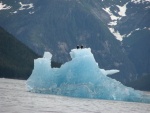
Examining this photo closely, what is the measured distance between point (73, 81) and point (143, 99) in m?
14.9

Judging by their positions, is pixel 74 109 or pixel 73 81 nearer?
pixel 74 109

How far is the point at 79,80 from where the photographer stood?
7369 centimetres

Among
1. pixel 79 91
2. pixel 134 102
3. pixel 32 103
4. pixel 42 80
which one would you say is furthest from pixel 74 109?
pixel 134 102

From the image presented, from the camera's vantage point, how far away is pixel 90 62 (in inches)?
2886

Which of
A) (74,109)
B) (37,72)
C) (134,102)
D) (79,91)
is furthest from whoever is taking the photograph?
(134,102)

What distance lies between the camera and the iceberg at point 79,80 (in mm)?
72000

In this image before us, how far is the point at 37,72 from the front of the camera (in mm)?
76438

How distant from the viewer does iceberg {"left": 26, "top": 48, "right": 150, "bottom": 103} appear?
72.0 metres

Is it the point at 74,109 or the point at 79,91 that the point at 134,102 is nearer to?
the point at 79,91

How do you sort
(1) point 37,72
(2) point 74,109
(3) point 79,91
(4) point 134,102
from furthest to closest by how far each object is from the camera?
(4) point 134,102 → (1) point 37,72 → (3) point 79,91 → (2) point 74,109

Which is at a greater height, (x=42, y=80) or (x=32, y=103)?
(x=42, y=80)

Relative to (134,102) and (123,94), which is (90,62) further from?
(134,102)

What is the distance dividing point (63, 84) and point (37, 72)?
7269 millimetres

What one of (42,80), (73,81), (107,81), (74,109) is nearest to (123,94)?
(107,81)
